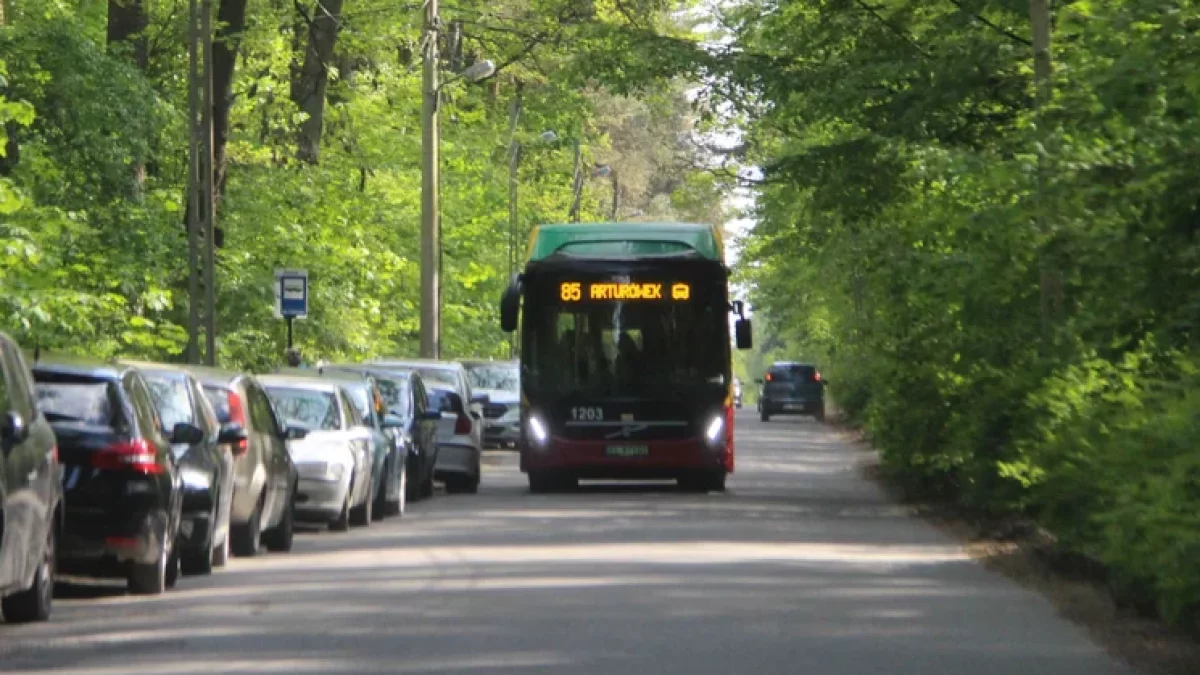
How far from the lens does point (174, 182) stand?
40.5m

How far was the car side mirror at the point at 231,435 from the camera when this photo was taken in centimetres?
1861

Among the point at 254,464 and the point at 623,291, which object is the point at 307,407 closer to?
the point at 254,464

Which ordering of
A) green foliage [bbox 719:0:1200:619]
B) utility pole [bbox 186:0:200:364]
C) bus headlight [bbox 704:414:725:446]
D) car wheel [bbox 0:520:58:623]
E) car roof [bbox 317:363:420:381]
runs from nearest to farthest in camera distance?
green foliage [bbox 719:0:1200:619], car wheel [bbox 0:520:58:623], car roof [bbox 317:363:420:381], bus headlight [bbox 704:414:725:446], utility pole [bbox 186:0:200:364]

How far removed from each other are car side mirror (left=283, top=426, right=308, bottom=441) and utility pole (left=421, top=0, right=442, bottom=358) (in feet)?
72.6

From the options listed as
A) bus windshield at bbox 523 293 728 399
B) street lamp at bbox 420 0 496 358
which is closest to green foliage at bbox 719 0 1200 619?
bus windshield at bbox 523 293 728 399

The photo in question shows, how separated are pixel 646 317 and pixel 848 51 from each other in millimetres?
4066

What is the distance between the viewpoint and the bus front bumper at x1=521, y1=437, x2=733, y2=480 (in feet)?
101

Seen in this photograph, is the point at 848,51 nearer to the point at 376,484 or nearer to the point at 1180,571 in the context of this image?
the point at 376,484

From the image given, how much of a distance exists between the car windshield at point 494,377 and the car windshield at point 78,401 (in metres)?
30.6

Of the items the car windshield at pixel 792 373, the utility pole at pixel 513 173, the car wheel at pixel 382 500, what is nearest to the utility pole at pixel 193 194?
the car wheel at pixel 382 500

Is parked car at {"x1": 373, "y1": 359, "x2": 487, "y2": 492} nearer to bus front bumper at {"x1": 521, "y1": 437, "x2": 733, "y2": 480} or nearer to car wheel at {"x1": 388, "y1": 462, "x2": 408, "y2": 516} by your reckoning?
bus front bumper at {"x1": 521, "y1": 437, "x2": 733, "y2": 480}

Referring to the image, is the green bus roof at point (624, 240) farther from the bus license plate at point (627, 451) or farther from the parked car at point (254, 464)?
the parked car at point (254, 464)

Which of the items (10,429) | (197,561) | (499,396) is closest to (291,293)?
(499,396)

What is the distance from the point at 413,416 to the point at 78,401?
13.1 metres
